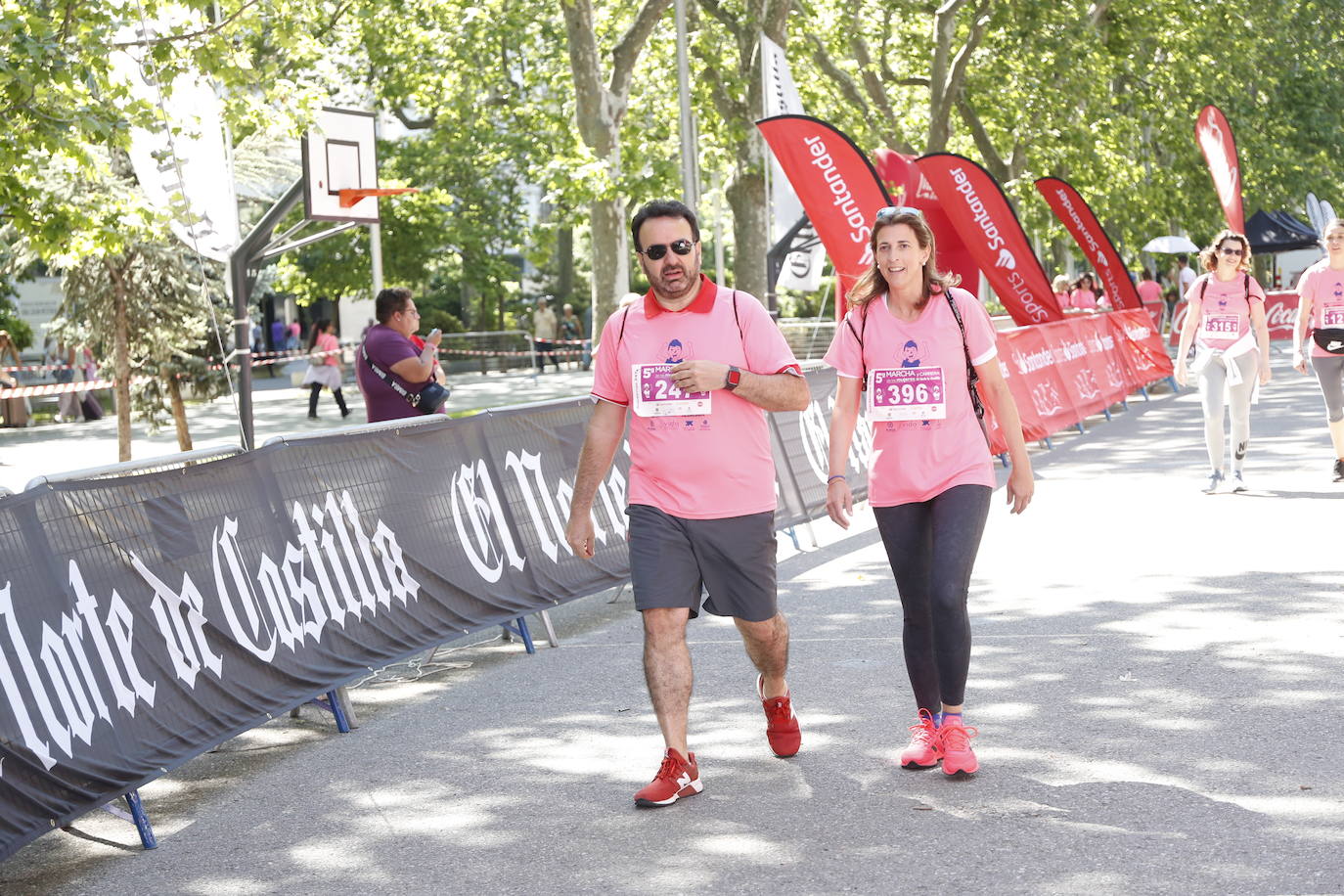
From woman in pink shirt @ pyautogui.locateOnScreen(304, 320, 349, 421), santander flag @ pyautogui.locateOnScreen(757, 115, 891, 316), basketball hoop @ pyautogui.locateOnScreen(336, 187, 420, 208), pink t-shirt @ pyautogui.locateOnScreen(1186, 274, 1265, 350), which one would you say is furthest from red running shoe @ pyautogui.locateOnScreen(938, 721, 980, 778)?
woman in pink shirt @ pyautogui.locateOnScreen(304, 320, 349, 421)

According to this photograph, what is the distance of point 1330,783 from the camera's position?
542cm

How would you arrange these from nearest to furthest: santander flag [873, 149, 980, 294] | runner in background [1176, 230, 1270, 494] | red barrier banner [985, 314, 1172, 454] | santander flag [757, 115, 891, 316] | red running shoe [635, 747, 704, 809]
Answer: red running shoe [635, 747, 704, 809] < runner in background [1176, 230, 1270, 494] < santander flag [757, 115, 891, 316] < red barrier banner [985, 314, 1172, 454] < santander flag [873, 149, 980, 294]

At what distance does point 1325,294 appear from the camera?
497 inches

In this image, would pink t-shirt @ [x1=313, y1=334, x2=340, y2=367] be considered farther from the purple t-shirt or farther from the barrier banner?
the barrier banner

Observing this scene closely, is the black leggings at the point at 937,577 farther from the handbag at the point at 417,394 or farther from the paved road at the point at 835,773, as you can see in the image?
the handbag at the point at 417,394

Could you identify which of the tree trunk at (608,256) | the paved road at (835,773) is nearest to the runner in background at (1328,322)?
the paved road at (835,773)

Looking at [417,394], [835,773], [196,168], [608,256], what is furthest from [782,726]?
[608,256]

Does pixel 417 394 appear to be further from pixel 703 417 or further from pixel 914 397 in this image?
pixel 914 397

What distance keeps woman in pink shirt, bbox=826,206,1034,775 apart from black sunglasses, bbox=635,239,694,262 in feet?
2.30

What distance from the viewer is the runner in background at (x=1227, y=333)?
12.3 m

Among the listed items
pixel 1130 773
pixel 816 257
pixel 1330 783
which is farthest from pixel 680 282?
pixel 816 257

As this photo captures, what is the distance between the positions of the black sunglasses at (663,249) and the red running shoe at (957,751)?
5.89 feet

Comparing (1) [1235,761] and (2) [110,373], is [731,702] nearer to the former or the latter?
(1) [1235,761]

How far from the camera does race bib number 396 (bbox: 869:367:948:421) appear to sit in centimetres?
580
